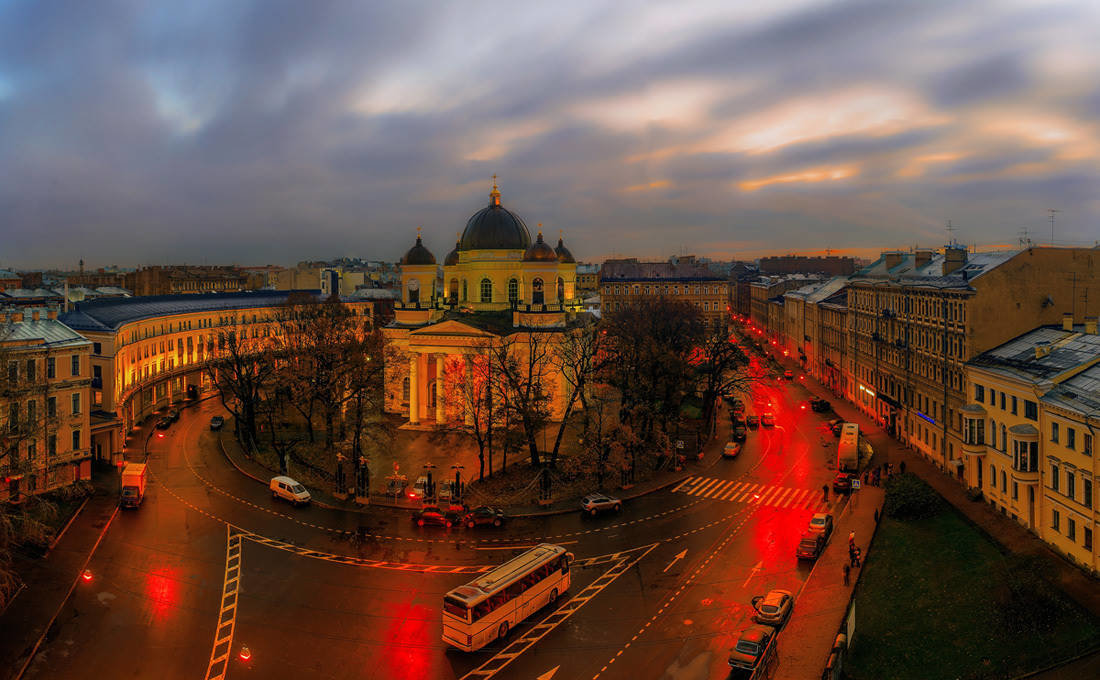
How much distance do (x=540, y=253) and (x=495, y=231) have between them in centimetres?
655

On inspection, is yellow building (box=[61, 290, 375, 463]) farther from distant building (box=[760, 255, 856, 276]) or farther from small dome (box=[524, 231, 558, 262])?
distant building (box=[760, 255, 856, 276])

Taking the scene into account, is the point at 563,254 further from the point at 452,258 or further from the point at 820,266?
the point at 820,266

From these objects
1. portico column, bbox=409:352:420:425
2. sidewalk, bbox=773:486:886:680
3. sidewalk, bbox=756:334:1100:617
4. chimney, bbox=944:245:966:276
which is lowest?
sidewalk, bbox=773:486:886:680

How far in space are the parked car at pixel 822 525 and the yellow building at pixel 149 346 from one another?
47.1 m

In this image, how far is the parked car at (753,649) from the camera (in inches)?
945

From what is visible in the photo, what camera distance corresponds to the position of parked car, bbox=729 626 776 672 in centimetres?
2400

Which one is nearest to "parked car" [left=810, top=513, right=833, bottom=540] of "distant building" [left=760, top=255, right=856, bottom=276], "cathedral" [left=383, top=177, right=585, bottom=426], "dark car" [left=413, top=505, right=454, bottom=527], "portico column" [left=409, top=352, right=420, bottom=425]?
"dark car" [left=413, top=505, right=454, bottom=527]

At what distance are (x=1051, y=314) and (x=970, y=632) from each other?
26.9m

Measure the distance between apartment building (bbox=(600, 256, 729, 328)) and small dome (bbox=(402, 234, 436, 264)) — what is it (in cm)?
4771

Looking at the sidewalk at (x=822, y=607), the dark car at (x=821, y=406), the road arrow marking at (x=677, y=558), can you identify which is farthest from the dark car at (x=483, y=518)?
the dark car at (x=821, y=406)

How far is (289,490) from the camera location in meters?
45.1

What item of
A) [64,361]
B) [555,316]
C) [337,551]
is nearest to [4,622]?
[337,551]

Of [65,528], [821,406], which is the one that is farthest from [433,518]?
[821,406]

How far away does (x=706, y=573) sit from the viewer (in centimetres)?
3356
